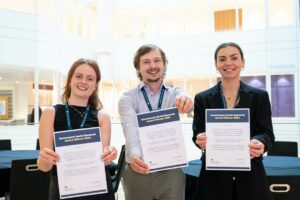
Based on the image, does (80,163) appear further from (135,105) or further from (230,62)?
(230,62)

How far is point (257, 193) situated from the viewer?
2062mm

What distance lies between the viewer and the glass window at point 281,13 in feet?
49.0

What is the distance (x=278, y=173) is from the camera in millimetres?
2859

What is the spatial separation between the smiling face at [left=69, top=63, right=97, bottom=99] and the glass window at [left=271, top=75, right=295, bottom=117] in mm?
14303

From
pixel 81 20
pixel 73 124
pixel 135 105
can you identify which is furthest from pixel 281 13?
pixel 73 124

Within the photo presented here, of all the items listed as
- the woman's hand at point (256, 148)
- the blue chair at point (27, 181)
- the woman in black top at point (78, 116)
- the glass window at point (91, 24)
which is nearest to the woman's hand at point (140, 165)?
the woman in black top at point (78, 116)

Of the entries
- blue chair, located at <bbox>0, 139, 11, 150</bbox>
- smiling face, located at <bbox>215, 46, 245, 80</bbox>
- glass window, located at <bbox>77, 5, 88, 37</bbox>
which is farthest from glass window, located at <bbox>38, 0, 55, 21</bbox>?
smiling face, located at <bbox>215, 46, 245, 80</bbox>

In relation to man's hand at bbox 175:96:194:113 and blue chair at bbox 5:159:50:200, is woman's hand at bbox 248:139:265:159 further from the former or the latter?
blue chair at bbox 5:159:50:200

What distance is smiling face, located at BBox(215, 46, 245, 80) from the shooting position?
7.30 ft

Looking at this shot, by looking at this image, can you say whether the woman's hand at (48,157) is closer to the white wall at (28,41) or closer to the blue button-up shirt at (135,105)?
the blue button-up shirt at (135,105)

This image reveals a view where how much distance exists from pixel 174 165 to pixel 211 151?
0.89 feet

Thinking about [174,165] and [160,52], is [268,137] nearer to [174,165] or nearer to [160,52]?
[174,165]

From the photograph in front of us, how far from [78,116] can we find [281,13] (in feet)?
49.8

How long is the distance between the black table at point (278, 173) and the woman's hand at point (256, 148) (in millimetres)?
341
